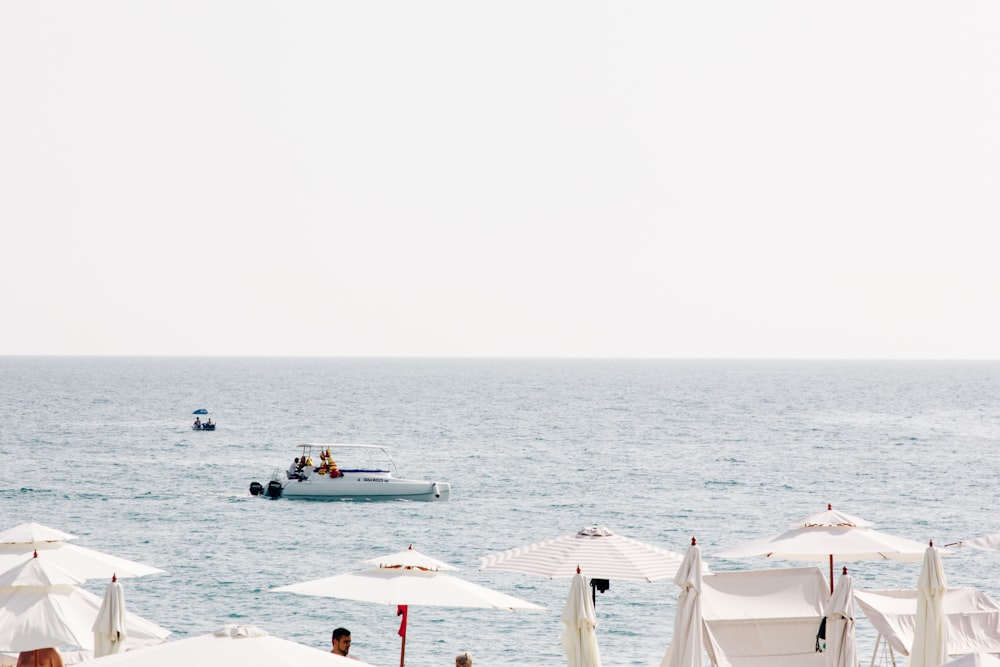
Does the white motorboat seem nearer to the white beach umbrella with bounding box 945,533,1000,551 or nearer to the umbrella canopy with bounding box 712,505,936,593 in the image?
the white beach umbrella with bounding box 945,533,1000,551

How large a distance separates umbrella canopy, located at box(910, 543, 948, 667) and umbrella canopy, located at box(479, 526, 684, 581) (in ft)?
9.15

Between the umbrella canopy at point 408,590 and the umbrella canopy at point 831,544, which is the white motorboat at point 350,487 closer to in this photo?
the umbrella canopy at point 831,544

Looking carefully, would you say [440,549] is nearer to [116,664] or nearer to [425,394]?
[116,664]

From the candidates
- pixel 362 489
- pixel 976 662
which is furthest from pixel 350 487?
pixel 976 662

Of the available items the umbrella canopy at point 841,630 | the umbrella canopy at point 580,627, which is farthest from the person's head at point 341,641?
the umbrella canopy at point 841,630

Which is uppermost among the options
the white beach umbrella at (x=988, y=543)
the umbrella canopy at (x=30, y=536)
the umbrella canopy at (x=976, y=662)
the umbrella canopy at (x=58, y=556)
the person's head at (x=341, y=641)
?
the umbrella canopy at (x=976, y=662)

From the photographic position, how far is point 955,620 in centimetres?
1572

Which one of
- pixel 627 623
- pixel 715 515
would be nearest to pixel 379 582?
pixel 627 623

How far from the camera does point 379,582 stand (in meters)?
13.4

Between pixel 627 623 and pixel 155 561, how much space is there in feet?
62.8

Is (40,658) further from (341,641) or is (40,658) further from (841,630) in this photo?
(841,630)

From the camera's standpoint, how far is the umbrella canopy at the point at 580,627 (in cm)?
1328

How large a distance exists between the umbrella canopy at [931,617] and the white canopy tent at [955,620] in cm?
112

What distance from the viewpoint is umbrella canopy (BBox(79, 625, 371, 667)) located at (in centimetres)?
703
